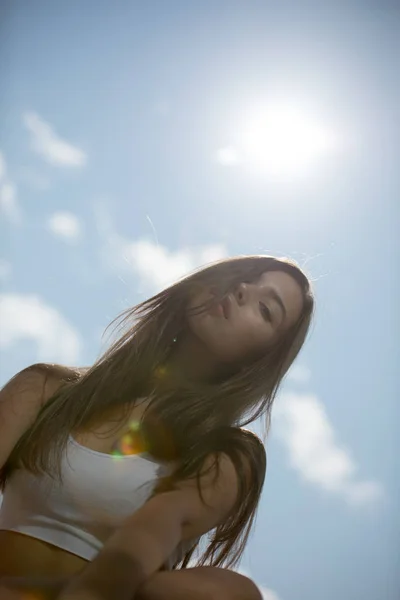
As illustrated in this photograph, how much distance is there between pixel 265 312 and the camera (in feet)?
5.07

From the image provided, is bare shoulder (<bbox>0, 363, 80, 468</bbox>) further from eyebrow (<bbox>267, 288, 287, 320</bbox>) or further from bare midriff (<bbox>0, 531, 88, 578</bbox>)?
eyebrow (<bbox>267, 288, 287, 320</bbox>)

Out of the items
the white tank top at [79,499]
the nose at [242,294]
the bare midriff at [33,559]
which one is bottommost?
the bare midriff at [33,559]

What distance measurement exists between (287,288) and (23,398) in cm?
70

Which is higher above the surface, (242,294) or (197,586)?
(242,294)

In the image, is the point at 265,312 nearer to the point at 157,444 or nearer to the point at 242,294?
the point at 242,294

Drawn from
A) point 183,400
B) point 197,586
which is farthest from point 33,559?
point 183,400

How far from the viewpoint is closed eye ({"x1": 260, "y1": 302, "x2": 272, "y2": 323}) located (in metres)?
1.54

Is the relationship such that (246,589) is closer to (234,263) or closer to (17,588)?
(17,588)

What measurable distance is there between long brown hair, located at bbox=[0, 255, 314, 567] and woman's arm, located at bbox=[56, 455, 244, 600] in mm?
33

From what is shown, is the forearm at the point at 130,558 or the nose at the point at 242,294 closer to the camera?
the forearm at the point at 130,558

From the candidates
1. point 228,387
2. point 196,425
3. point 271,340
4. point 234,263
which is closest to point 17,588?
point 196,425

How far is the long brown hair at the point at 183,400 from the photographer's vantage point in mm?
1270

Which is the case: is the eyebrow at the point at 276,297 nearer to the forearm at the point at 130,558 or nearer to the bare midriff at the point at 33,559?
the forearm at the point at 130,558

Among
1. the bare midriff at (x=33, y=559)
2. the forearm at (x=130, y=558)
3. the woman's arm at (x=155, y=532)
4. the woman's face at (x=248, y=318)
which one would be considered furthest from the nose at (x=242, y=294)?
the bare midriff at (x=33, y=559)
